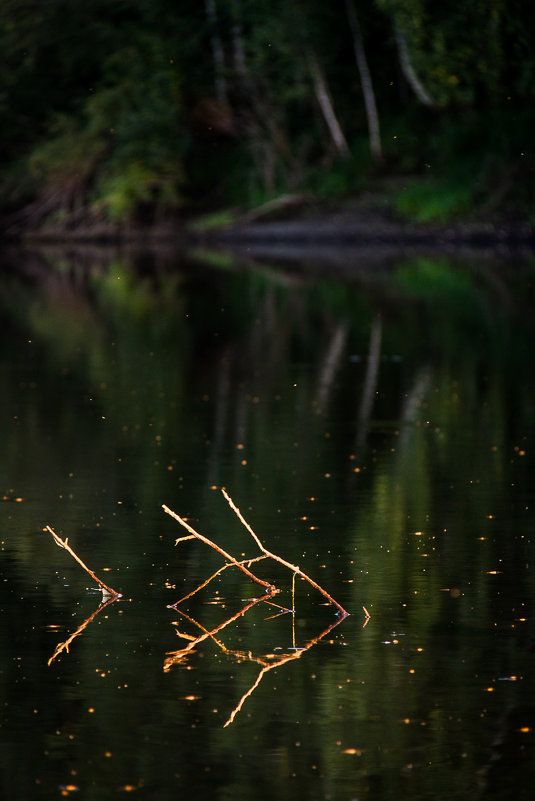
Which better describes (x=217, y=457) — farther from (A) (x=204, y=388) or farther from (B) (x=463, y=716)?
(B) (x=463, y=716)

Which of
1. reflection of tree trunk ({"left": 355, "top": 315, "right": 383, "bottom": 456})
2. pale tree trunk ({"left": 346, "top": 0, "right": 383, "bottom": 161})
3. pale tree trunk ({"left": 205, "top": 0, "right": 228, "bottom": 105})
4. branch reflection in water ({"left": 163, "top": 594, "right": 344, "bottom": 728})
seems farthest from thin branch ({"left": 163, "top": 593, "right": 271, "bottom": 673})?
pale tree trunk ({"left": 205, "top": 0, "right": 228, "bottom": 105})

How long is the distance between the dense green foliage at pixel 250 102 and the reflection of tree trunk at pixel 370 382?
68.5 ft

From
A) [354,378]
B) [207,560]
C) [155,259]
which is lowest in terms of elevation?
[155,259]

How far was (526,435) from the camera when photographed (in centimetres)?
1250

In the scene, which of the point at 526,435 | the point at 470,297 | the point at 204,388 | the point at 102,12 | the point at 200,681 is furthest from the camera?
the point at 102,12

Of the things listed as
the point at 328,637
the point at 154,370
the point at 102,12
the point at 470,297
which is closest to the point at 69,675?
the point at 328,637

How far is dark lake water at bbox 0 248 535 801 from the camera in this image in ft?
17.8

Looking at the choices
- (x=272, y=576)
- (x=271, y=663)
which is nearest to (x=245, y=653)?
(x=271, y=663)

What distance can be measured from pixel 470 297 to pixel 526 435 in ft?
43.1

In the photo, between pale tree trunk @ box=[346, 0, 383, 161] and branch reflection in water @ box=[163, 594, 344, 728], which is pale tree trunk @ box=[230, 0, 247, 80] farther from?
branch reflection in water @ box=[163, 594, 344, 728]

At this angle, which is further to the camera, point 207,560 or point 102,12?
point 102,12

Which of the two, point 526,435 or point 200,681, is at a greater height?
point 200,681

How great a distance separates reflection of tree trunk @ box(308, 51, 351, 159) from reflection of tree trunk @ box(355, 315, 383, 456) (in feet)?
81.6

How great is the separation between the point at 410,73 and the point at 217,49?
7516 mm
